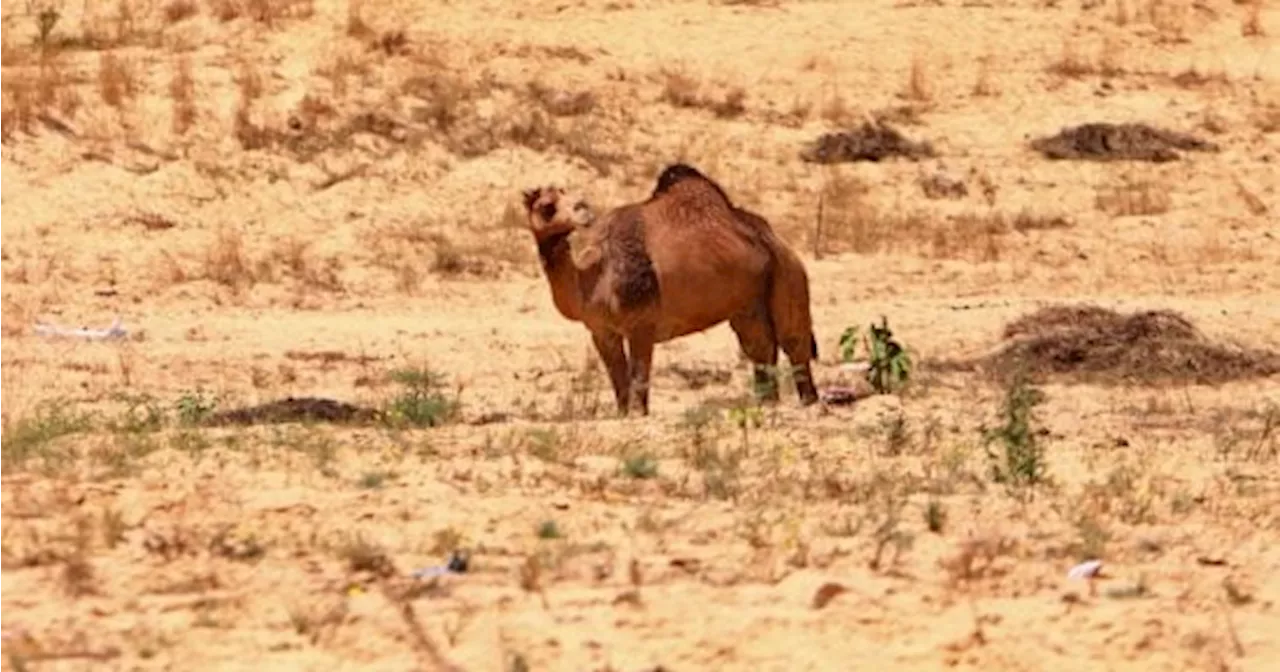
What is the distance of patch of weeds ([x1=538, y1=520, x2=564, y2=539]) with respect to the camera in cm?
1000

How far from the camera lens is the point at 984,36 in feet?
89.7

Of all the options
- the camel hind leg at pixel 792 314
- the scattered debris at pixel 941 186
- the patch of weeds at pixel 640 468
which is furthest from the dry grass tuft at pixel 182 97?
the patch of weeds at pixel 640 468

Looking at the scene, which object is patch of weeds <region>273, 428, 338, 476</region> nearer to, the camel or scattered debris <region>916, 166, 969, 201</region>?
the camel

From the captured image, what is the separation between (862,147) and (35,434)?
530 inches

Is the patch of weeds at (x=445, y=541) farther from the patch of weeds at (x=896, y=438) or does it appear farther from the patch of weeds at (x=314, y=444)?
the patch of weeds at (x=896, y=438)

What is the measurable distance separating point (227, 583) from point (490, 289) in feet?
38.6

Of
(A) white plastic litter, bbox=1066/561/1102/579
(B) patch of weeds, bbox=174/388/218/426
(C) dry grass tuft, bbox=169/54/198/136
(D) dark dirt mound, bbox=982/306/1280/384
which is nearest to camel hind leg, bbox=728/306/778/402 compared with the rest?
(D) dark dirt mound, bbox=982/306/1280/384

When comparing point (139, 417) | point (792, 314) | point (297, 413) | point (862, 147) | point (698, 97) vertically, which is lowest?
point (862, 147)

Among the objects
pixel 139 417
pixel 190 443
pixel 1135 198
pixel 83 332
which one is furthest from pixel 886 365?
pixel 1135 198

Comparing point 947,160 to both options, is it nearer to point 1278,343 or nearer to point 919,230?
point 919,230

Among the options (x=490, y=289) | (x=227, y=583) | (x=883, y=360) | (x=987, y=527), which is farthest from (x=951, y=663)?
(x=490, y=289)

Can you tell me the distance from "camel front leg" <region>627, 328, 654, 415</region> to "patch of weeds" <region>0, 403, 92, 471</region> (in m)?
2.70

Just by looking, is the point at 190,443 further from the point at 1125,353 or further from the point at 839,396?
Answer: the point at 1125,353

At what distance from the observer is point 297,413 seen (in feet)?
46.9
